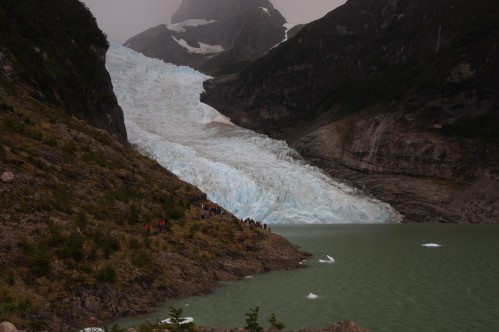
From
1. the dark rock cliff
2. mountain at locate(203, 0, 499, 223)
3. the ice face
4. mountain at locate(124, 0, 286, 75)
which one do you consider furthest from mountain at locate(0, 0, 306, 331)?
mountain at locate(124, 0, 286, 75)

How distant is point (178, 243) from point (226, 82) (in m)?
85.2

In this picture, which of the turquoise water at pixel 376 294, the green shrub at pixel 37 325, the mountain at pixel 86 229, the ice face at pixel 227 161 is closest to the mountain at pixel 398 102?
the ice face at pixel 227 161

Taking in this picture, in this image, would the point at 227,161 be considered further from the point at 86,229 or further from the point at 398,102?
the point at 86,229

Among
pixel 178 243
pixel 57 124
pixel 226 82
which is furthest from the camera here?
pixel 226 82

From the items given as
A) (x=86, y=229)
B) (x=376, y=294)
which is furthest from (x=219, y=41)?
(x=376, y=294)

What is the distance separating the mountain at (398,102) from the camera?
63.2 m

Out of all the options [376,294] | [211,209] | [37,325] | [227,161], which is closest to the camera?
[37,325]

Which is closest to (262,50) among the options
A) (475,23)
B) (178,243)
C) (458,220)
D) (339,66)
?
(339,66)

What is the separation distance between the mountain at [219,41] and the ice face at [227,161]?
4163cm

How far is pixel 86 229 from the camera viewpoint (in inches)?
707

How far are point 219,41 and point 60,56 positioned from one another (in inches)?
6027

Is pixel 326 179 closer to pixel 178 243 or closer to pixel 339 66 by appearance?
pixel 339 66

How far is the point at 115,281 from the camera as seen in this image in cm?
1608

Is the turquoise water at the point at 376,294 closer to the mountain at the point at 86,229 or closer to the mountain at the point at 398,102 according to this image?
the mountain at the point at 86,229
